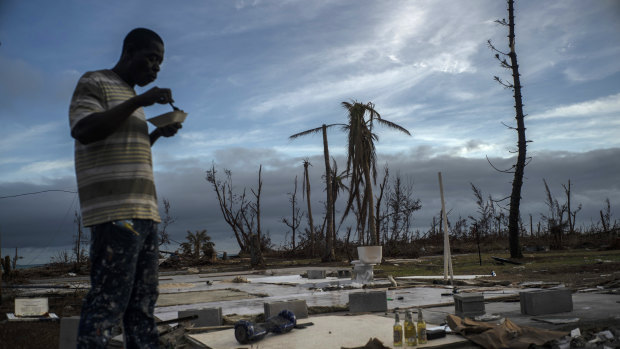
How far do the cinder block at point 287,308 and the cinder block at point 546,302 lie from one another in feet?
6.22

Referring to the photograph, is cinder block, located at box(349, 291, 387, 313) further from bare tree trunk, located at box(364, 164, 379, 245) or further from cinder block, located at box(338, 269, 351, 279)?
bare tree trunk, located at box(364, 164, 379, 245)

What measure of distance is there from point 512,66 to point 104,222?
13977mm

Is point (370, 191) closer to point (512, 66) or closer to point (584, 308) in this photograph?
point (512, 66)

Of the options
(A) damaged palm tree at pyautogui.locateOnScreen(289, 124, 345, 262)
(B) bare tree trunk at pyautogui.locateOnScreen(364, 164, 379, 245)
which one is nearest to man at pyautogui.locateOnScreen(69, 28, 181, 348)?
(B) bare tree trunk at pyautogui.locateOnScreen(364, 164, 379, 245)

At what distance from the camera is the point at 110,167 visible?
186 centimetres

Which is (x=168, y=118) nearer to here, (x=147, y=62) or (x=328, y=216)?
(x=147, y=62)

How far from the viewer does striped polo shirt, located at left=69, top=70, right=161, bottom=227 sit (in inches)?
71.9

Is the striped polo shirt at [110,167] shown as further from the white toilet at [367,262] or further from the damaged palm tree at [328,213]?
the damaged palm tree at [328,213]

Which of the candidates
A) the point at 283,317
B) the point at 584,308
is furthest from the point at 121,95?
the point at 584,308

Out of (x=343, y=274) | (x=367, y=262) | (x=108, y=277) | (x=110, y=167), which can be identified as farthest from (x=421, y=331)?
(x=343, y=274)

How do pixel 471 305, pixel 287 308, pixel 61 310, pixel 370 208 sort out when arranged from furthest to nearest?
pixel 370 208 → pixel 61 310 → pixel 287 308 → pixel 471 305

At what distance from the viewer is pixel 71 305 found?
6195 millimetres

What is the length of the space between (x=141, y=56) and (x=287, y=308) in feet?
8.70

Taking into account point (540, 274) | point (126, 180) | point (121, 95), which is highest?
point (121, 95)
